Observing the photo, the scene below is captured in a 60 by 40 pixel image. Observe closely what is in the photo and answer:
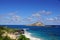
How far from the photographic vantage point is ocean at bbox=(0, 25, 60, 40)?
3.39 metres

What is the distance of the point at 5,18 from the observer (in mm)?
3445

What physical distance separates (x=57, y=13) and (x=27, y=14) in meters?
0.66

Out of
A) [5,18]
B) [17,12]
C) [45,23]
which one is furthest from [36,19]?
[5,18]

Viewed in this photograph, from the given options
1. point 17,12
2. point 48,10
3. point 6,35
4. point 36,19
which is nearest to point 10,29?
point 6,35

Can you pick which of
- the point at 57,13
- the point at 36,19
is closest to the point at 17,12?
the point at 36,19

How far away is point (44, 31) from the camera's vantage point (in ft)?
11.3

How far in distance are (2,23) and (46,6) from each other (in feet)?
3.38

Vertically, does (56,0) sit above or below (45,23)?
above

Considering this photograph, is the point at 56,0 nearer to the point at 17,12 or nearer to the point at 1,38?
the point at 17,12

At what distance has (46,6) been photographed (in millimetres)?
3443

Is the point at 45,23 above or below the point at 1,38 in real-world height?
above

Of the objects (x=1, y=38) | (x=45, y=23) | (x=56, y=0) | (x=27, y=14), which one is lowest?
(x=1, y=38)

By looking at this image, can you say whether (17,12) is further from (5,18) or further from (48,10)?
(48,10)

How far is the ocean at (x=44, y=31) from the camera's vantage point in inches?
133
